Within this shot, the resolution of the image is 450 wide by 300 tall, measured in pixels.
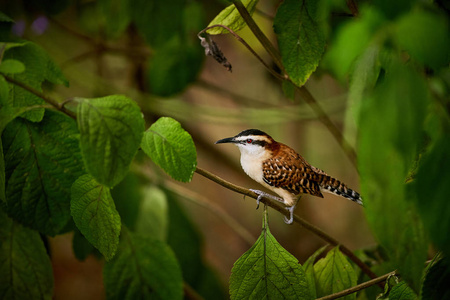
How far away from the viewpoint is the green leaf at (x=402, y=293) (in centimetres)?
62

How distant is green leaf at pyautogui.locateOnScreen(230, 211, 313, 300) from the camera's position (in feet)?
2.29

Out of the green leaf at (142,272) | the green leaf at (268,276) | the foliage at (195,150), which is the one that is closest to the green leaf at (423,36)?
the foliage at (195,150)

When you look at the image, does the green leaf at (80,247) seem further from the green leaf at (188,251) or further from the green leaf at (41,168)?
the green leaf at (188,251)

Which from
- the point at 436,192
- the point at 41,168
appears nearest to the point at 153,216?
the point at 41,168

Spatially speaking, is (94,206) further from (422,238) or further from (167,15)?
(167,15)

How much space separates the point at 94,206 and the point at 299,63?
376 millimetres

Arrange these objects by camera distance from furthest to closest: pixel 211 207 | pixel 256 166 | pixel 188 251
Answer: pixel 188 251 < pixel 211 207 < pixel 256 166

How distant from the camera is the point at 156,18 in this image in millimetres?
1236

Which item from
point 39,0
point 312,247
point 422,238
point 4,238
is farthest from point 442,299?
point 312,247

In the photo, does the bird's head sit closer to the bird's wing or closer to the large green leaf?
the bird's wing

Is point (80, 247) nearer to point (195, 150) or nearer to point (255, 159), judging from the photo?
point (255, 159)

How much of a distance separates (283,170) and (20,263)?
55 centimetres

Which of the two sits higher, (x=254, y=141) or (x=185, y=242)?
(x=254, y=141)

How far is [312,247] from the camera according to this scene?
205 centimetres
